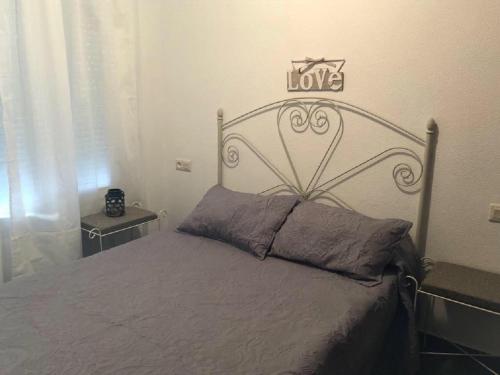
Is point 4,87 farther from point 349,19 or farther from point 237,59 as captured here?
point 349,19

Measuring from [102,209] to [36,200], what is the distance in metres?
Result: 0.52

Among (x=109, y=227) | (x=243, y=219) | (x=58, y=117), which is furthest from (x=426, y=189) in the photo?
(x=58, y=117)

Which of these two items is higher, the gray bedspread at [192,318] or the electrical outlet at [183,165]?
the electrical outlet at [183,165]

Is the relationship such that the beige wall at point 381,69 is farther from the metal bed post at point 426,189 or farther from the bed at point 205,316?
the bed at point 205,316

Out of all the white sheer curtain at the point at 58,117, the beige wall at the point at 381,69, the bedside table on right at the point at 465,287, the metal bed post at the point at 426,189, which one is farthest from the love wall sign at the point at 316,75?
the white sheer curtain at the point at 58,117

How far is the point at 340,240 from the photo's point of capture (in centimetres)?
201

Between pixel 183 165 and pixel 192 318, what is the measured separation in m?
1.64

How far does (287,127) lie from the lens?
8.22 feet

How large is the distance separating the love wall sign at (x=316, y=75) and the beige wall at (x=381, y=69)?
0.04m

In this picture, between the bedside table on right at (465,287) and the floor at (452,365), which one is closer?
the bedside table on right at (465,287)

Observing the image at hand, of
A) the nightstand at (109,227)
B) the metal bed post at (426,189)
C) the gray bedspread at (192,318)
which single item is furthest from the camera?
the nightstand at (109,227)

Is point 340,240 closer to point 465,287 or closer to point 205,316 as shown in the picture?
point 465,287

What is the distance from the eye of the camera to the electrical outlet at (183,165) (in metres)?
3.02

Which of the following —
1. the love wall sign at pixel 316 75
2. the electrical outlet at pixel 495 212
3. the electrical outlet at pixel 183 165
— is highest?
the love wall sign at pixel 316 75
